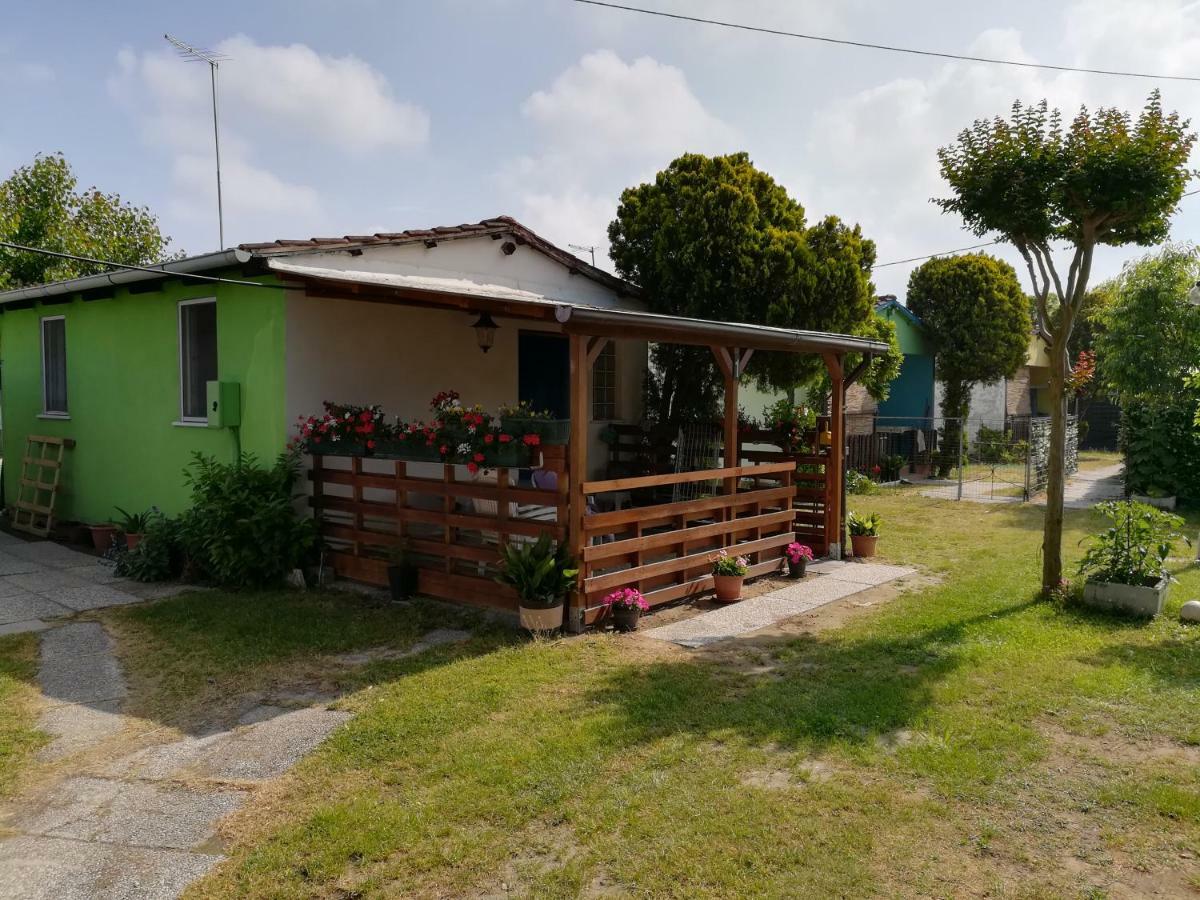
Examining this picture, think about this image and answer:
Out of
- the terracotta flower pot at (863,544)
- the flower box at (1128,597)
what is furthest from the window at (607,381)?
the flower box at (1128,597)

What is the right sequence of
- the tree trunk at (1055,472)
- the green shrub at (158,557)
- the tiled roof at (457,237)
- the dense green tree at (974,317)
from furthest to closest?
the dense green tree at (974,317) → the green shrub at (158,557) → the tiled roof at (457,237) → the tree trunk at (1055,472)

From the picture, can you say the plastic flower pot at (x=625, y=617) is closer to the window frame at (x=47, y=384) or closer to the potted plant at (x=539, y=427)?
the potted plant at (x=539, y=427)

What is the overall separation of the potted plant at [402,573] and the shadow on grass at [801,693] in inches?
92.8

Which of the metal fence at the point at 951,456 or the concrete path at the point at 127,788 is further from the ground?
the metal fence at the point at 951,456

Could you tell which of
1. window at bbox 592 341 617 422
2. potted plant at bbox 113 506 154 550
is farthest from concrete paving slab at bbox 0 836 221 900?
window at bbox 592 341 617 422

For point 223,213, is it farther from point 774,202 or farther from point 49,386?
point 774,202

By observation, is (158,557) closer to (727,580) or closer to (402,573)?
(402,573)

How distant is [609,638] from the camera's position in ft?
21.2

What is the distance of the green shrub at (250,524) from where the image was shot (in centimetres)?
745

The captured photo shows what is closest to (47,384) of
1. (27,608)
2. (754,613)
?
(27,608)

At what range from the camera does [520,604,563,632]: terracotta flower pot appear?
6.38m

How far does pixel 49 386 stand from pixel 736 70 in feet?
30.4

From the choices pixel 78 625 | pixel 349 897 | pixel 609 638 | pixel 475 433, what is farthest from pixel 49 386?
pixel 349 897

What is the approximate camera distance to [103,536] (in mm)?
9547
